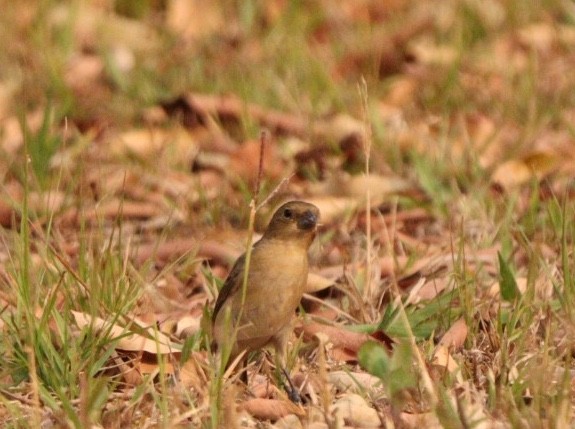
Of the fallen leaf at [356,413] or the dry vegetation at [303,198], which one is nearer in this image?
the fallen leaf at [356,413]

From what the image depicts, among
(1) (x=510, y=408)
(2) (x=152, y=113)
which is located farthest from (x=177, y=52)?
(1) (x=510, y=408)

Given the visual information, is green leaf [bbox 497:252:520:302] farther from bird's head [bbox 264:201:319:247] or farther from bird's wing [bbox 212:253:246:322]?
bird's wing [bbox 212:253:246:322]

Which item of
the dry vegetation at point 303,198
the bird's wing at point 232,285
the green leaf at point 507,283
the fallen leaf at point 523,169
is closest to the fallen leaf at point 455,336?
the dry vegetation at point 303,198

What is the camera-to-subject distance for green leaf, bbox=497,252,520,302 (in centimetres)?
459

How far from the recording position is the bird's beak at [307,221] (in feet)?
Answer: 14.6

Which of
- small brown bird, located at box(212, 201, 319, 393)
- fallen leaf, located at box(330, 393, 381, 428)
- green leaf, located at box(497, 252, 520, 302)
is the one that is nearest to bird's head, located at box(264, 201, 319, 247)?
small brown bird, located at box(212, 201, 319, 393)

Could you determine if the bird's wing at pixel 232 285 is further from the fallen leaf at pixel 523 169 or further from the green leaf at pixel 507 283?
the fallen leaf at pixel 523 169

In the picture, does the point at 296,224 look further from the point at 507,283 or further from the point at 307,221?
the point at 507,283

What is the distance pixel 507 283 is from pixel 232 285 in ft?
2.87

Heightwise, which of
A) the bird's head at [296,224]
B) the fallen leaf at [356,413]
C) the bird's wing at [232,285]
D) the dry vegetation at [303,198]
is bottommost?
the dry vegetation at [303,198]

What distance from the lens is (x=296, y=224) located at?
Result: 4.46m

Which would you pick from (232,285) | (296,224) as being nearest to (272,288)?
(232,285)

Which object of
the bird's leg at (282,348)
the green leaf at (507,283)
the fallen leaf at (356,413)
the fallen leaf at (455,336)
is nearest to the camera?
the fallen leaf at (356,413)

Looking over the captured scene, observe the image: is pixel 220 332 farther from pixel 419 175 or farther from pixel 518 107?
pixel 518 107
